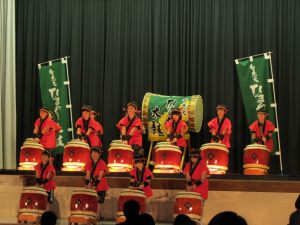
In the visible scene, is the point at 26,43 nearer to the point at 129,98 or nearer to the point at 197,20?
the point at 129,98

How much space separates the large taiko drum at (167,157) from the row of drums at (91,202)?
112 cm

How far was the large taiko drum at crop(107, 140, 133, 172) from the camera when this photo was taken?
28.3 ft

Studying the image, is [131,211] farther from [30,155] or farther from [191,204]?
[30,155]

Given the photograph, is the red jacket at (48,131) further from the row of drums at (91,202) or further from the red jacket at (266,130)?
the red jacket at (266,130)

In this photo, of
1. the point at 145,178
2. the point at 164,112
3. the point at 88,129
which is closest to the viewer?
the point at 145,178

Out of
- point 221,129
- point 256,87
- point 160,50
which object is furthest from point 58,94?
point 256,87

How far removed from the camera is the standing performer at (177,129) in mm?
9188

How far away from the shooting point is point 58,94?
10.7 meters

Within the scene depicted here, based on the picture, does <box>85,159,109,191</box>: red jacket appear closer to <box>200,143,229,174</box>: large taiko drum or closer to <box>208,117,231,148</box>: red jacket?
<box>200,143,229,174</box>: large taiko drum

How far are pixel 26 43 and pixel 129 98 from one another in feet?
7.34

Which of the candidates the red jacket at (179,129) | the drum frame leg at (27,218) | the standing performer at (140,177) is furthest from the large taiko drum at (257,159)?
the drum frame leg at (27,218)

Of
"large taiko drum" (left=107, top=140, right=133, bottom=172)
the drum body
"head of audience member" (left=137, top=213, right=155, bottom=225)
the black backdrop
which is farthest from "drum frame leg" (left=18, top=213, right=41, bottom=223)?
"head of audience member" (left=137, top=213, right=155, bottom=225)

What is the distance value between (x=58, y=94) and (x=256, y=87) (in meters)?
3.33

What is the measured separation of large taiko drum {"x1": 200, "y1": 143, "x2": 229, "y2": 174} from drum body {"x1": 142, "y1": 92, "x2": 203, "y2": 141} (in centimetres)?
128
